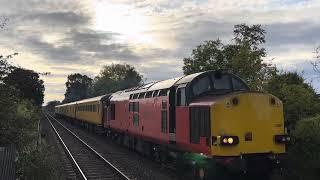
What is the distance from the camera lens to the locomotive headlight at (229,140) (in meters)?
12.5

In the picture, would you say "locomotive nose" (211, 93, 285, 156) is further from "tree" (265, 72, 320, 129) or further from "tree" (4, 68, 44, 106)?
"tree" (4, 68, 44, 106)

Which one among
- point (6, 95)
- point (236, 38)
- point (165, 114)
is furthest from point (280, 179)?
point (236, 38)

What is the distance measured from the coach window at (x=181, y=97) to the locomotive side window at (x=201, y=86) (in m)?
0.42

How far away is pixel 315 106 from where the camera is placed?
1870cm

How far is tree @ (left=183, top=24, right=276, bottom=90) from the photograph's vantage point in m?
34.6

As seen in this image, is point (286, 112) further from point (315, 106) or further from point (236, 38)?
point (236, 38)

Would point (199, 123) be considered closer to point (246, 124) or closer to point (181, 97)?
point (246, 124)

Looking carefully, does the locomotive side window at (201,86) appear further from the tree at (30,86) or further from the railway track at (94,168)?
the tree at (30,86)

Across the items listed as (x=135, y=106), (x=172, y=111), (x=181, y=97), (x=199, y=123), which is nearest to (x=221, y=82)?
(x=181, y=97)

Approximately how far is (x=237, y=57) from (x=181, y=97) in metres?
21.1

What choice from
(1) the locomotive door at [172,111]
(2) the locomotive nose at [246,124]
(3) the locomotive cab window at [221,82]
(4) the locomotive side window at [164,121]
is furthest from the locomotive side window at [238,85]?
(4) the locomotive side window at [164,121]

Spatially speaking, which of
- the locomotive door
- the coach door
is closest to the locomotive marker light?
the locomotive door

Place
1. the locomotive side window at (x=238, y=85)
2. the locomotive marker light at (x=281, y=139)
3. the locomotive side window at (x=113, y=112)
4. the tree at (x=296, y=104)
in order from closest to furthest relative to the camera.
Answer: the locomotive marker light at (x=281, y=139), the locomotive side window at (x=238, y=85), the tree at (x=296, y=104), the locomotive side window at (x=113, y=112)

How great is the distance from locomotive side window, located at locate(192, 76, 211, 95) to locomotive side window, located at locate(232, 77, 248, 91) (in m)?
0.84
